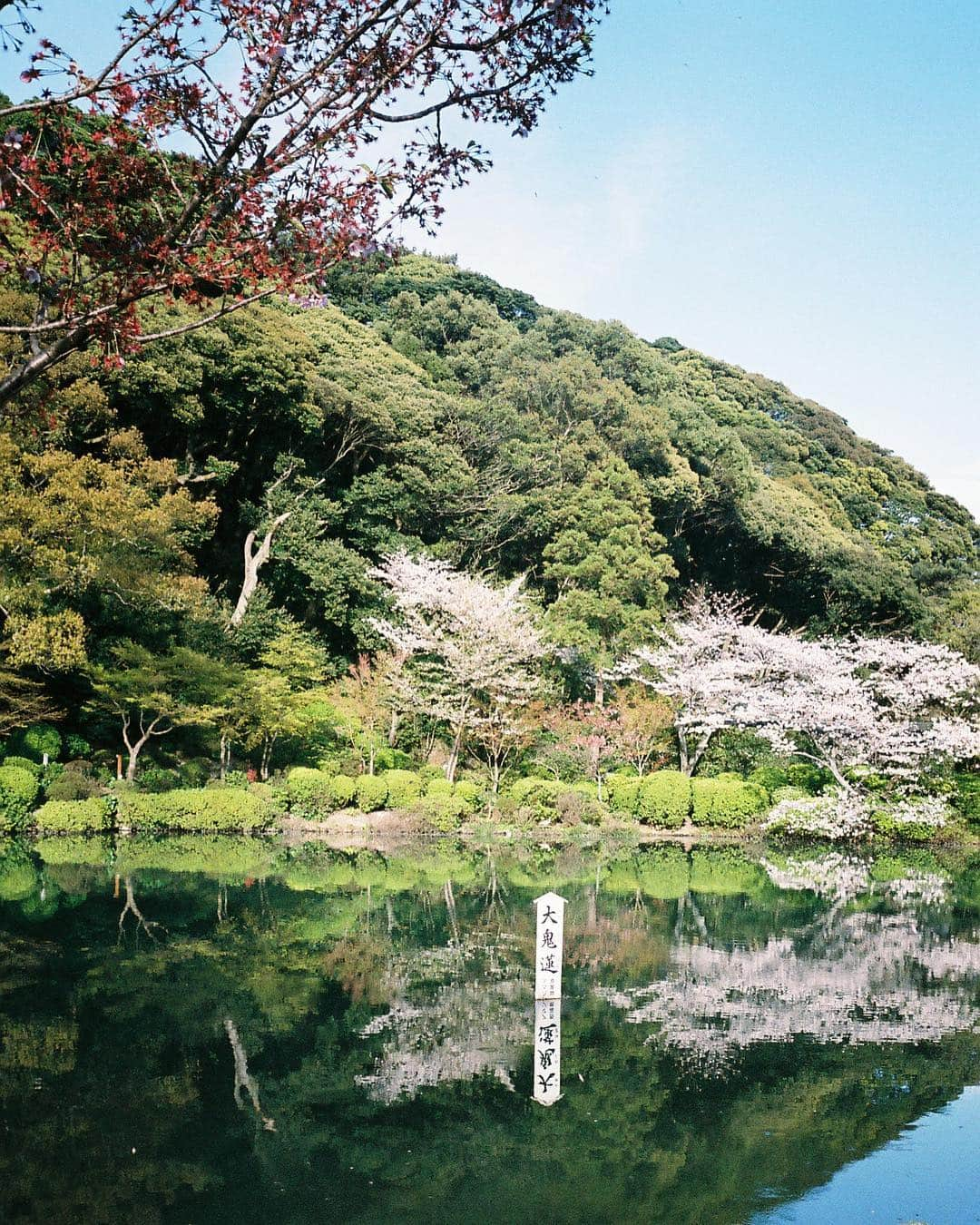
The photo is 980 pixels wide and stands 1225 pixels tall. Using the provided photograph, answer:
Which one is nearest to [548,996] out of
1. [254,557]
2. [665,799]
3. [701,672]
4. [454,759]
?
[665,799]

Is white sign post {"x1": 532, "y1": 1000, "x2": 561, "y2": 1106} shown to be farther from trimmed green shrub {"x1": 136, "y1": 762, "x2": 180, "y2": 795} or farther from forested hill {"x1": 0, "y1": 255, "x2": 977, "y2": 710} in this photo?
trimmed green shrub {"x1": 136, "y1": 762, "x2": 180, "y2": 795}

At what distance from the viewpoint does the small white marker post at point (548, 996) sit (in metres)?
5.52

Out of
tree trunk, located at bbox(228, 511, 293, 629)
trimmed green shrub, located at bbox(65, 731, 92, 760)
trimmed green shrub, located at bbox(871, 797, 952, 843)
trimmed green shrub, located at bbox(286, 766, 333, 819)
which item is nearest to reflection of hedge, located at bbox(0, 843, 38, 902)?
trimmed green shrub, located at bbox(65, 731, 92, 760)

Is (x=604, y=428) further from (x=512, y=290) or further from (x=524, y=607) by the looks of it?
(x=512, y=290)

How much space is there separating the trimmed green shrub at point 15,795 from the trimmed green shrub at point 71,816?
0.22m

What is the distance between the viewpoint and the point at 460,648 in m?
19.0

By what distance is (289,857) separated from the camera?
1385 cm

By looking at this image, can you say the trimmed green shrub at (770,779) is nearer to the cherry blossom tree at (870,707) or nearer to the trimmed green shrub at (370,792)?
the cherry blossom tree at (870,707)

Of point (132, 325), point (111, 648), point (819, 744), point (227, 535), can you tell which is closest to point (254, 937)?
point (132, 325)

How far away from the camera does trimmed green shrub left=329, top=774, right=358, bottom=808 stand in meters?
16.6

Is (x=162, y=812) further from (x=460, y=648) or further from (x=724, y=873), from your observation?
(x=724, y=873)

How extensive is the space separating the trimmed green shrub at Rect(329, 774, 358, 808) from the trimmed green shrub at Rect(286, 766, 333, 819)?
5 centimetres

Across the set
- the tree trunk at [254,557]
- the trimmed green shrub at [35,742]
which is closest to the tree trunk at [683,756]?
the tree trunk at [254,557]

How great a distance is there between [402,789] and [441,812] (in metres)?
0.84
